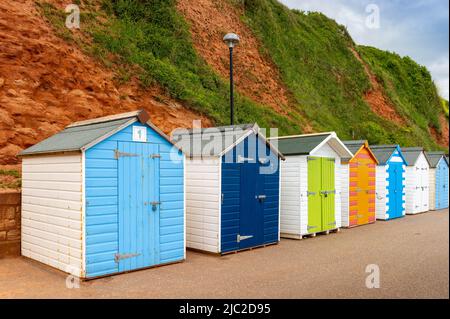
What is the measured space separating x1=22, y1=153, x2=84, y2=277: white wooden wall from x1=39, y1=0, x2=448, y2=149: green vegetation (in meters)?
7.98

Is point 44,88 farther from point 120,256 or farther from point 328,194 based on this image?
point 328,194

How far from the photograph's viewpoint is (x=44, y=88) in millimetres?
13133

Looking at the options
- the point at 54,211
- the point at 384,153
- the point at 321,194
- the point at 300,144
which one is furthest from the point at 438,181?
the point at 54,211

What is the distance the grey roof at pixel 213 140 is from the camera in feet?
29.9

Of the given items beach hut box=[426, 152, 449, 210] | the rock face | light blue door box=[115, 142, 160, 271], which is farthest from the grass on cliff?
light blue door box=[115, 142, 160, 271]

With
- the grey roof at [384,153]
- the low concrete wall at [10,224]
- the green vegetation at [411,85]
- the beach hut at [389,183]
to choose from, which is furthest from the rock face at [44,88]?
the green vegetation at [411,85]

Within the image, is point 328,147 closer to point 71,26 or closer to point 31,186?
point 31,186

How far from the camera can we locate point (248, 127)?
952cm

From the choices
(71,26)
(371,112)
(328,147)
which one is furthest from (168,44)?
(371,112)

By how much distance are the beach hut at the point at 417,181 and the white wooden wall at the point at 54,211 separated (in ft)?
46.6

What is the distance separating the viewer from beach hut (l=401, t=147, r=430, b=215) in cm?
1719

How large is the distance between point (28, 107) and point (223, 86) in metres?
9.86

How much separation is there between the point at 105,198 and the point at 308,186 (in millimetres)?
6101
